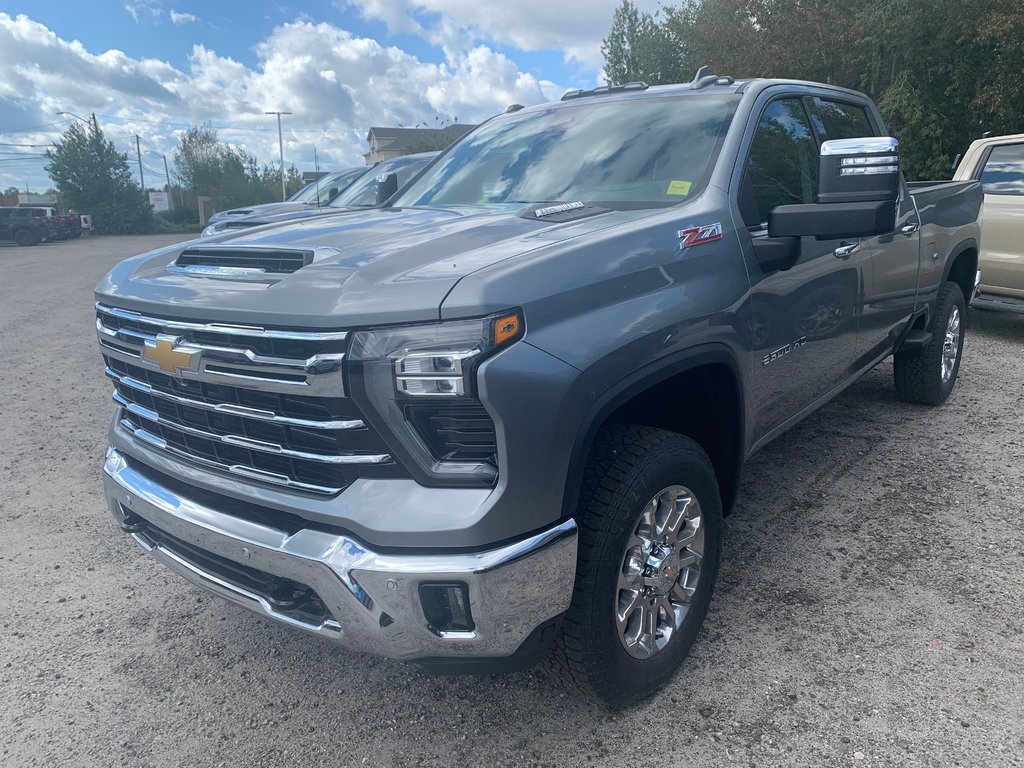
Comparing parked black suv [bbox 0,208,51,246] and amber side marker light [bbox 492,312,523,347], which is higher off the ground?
amber side marker light [bbox 492,312,523,347]

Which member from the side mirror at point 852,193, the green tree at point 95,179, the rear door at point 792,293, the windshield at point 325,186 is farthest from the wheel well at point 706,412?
the green tree at point 95,179

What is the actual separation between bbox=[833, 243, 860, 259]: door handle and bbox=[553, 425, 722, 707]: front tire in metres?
1.42

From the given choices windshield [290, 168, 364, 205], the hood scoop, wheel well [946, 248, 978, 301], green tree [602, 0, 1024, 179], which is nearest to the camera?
the hood scoop

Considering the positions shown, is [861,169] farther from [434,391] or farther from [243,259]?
[243,259]

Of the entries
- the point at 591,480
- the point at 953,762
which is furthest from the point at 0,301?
the point at 953,762

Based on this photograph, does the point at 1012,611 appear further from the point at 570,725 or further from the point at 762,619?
the point at 570,725

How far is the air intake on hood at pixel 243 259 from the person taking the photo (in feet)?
7.42

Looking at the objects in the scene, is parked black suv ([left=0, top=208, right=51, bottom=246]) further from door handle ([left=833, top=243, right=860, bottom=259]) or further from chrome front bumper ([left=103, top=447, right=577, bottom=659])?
door handle ([left=833, top=243, right=860, bottom=259])

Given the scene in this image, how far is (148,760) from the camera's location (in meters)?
2.31

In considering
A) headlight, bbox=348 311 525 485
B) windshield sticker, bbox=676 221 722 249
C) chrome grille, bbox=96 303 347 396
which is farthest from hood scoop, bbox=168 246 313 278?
windshield sticker, bbox=676 221 722 249

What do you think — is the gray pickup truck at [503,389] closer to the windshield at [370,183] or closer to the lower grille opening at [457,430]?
the lower grille opening at [457,430]

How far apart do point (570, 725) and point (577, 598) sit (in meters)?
0.57

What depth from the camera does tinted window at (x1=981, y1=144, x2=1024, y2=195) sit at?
7.45 meters

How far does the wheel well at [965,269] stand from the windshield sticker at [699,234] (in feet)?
11.5
